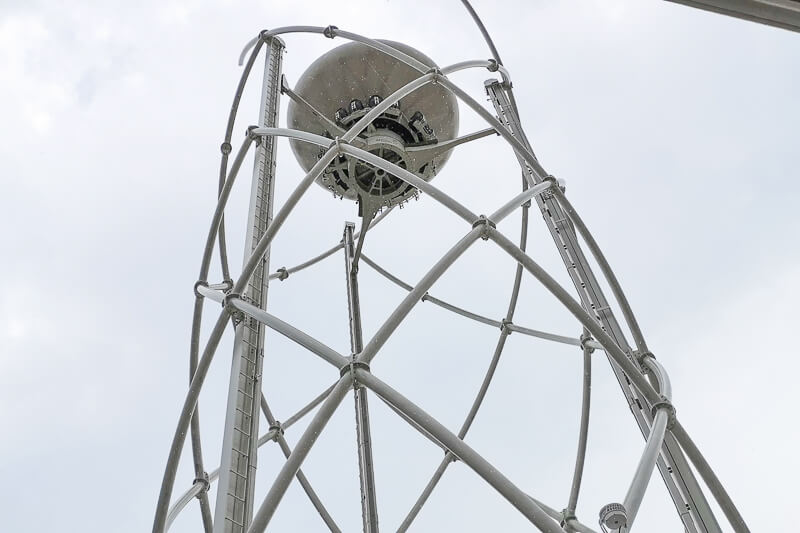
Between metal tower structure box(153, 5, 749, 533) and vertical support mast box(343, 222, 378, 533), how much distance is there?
32mm

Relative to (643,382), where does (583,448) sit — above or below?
above

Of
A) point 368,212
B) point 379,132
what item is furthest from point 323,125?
point 368,212

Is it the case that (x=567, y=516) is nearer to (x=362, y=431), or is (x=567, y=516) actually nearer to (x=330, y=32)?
(x=362, y=431)

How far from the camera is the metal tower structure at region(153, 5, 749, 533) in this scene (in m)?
8.02

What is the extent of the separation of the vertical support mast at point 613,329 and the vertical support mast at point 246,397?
4.88m

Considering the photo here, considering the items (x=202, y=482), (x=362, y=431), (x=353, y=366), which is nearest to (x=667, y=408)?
(x=353, y=366)

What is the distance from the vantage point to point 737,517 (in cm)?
822

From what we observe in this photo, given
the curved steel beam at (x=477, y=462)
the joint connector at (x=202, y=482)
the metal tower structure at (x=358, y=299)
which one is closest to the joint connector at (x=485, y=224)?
the metal tower structure at (x=358, y=299)

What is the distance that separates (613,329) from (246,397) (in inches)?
224

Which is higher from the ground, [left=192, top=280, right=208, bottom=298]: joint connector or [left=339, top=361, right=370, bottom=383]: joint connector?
[left=192, top=280, right=208, bottom=298]: joint connector

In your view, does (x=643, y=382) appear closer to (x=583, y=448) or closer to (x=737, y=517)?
(x=737, y=517)

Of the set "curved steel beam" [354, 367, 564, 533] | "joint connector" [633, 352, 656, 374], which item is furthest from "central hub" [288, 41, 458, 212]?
"curved steel beam" [354, 367, 564, 533]

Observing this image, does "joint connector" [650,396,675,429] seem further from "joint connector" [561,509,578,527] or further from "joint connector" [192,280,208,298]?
"joint connector" [192,280,208,298]

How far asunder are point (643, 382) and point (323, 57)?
1159 centimetres
